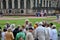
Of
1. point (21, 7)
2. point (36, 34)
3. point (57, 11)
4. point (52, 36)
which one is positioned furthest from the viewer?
point (21, 7)

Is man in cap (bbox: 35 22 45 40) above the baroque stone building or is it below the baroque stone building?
above

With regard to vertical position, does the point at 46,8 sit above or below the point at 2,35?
below

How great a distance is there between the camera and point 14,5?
250 ft

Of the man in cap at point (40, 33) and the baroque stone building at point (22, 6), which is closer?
the man in cap at point (40, 33)

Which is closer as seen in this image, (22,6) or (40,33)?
(40,33)

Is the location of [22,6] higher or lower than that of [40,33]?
lower

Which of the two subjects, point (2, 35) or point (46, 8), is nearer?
point (2, 35)

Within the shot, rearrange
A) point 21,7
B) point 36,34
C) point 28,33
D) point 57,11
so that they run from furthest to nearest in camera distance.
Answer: point 21,7 < point 57,11 < point 36,34 < point 28,33

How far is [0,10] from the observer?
7288 centimetres

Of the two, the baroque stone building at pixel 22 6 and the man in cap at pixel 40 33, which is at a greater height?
the man in cap at pixel 40 33

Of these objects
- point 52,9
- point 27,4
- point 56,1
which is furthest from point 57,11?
point 56,1

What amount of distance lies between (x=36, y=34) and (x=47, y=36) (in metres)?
0.68

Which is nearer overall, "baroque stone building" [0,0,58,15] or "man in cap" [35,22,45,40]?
"man in cap" [35,22,45,40]

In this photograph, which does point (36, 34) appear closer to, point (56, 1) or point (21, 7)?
point (21, 7)
